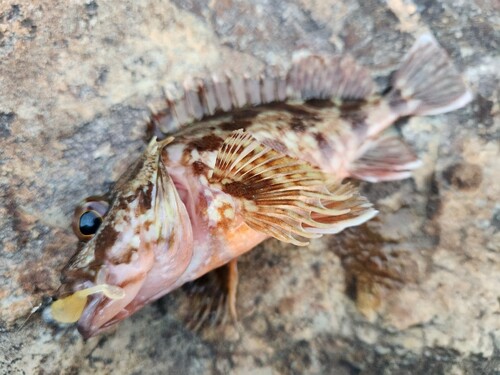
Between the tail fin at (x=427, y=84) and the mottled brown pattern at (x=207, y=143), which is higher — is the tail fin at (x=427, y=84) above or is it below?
below

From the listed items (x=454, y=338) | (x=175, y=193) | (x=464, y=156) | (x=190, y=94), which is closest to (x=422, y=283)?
(x=454, y=338)

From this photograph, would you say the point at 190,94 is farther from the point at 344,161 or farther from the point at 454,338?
the point at 454,338

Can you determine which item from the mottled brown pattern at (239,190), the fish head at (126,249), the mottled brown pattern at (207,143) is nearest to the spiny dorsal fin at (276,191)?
the mottled brown pattern at (239,190)

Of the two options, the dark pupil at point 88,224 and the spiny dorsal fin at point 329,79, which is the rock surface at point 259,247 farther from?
the dark pupil at point 88,224

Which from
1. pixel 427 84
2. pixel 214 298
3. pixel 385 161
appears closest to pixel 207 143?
pixel 214 298

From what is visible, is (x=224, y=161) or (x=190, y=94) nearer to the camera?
(x=224, y=161)

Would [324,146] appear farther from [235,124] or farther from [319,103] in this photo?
[235,124]

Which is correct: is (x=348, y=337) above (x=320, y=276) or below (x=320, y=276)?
below
